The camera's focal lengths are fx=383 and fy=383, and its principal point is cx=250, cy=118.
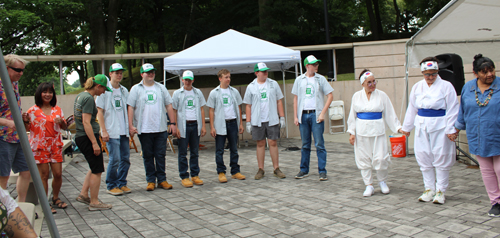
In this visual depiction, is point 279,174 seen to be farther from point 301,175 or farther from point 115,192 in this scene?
point 115,192

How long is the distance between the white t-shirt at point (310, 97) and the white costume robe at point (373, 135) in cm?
114

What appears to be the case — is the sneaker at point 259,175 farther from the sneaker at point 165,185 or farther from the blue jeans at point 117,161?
the blue jeans at point 117,161

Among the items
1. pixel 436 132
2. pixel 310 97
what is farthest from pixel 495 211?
pixel 310 97

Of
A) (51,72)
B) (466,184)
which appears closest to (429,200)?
(466,184)

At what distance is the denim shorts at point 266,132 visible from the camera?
6.57 meters

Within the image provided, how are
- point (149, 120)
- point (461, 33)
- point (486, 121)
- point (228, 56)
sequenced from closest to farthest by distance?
point (486, 121) → point (149, 120) → point (461, 33) → point (228, 56)

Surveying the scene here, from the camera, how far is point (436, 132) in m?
4.72

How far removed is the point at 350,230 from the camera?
3.80 metres

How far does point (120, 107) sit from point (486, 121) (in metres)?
4.74

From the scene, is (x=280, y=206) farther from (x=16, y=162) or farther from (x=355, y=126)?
(x=16, y=162)

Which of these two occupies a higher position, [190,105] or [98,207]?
[190,105]

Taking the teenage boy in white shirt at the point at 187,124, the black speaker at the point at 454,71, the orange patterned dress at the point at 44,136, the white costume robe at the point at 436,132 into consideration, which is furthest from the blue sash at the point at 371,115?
the orange patterned dress at the point at 44,136

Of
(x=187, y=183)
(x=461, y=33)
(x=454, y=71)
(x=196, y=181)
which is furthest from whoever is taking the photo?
(x=461, y=33)

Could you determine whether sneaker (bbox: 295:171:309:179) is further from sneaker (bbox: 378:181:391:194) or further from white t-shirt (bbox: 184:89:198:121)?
white t-shirt (bbox: 184:89:198:121)
